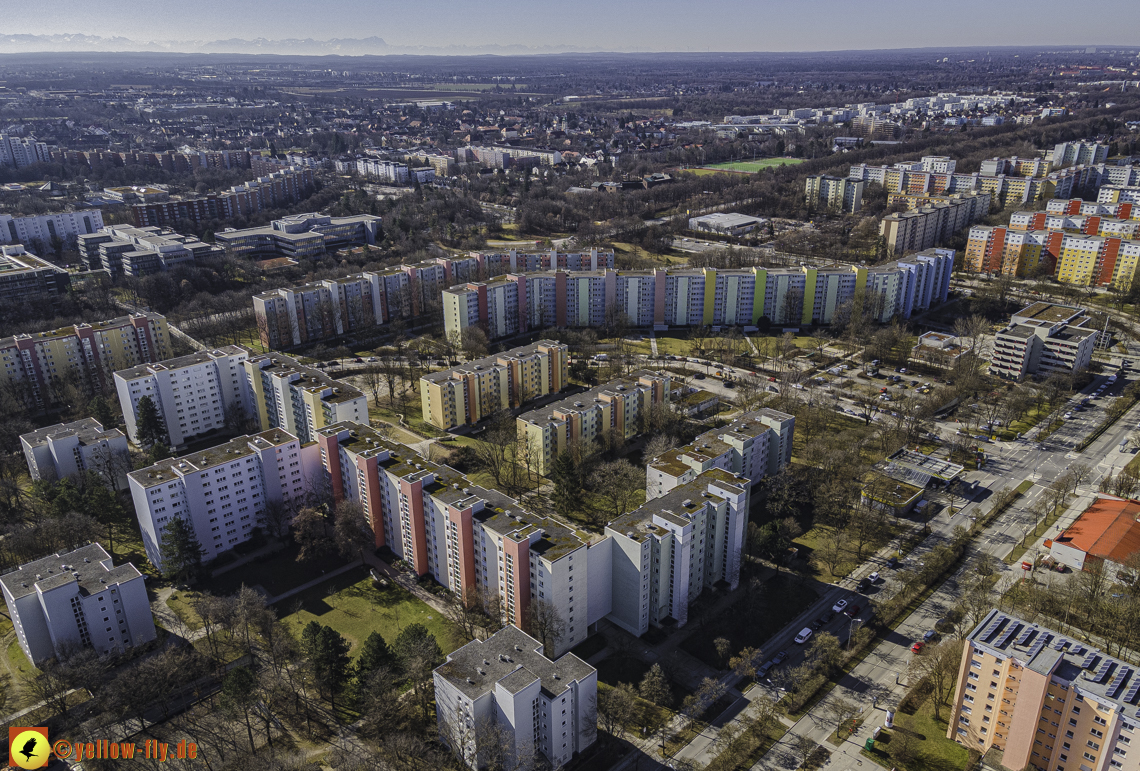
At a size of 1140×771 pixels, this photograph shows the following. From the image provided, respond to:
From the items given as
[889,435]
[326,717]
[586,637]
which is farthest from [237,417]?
[889,435]

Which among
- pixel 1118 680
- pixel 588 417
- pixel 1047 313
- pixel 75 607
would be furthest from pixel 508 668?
pixel 1047 313

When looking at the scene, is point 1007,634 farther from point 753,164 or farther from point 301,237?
point 753,164

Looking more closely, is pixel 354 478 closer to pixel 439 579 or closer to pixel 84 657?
pixel 439 579

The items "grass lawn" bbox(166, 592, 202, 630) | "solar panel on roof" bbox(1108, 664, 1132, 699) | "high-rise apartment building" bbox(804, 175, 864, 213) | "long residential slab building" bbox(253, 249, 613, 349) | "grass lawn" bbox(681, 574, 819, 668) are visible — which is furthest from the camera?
"high-rise apartment building" bbox(804, 175, 864, 213)

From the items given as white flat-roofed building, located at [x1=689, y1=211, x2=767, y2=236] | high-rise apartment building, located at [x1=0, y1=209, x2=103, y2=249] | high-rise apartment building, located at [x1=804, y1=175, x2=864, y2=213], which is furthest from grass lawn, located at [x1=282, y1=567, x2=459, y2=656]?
high-rise apartment building, located at [x1=804, y1=175, x2=864, y2=213]

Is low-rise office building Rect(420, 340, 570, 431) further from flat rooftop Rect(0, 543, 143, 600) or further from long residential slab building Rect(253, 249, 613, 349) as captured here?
flat rooftop Rect(0, 543, 143, 600)

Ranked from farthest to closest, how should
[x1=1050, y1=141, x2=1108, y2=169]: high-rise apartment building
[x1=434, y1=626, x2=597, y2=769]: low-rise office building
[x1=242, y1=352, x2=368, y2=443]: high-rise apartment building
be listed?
[x1=1050, y1=141, x2=1108, y2=169]: high-rise apartment building < [x1=242, y1=352, x2=368, y2=443]: high-rise apartment building < [x1=434, y1=626, x2=597, y2=769]: low-rise office building
